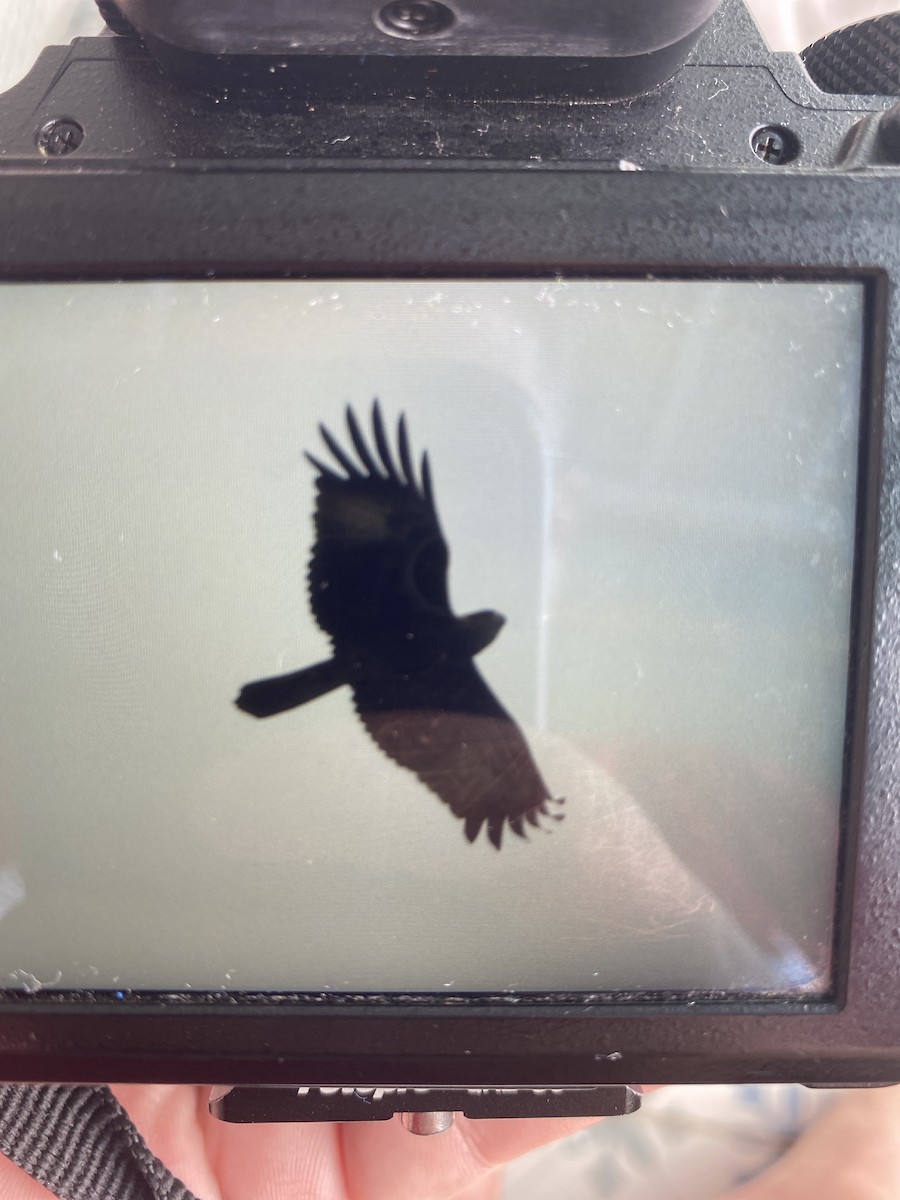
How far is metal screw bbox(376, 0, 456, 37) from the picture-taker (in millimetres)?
254

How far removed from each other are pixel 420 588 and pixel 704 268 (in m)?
0.12

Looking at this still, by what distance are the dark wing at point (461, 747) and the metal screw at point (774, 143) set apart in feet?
0.58

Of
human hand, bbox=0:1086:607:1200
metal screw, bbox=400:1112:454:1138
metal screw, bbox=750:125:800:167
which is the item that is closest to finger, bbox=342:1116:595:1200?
human hand, bbox=0:1086:607:1200

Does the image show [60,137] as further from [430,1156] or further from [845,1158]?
[845,1158]

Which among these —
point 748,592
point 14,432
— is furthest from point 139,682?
point 748,592

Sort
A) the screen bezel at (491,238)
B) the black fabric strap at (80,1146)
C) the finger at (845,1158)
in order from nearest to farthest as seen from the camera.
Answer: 1. the screen bezel at (491,238)
2. the black fabric strap at (80,1146)
3. the finger at (845,1158)

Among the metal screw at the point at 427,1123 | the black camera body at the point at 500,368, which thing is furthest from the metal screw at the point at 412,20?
the metal screw at the point at 427,1123

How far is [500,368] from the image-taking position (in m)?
0.26

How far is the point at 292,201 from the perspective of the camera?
252 millimetres

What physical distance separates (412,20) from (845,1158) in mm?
550

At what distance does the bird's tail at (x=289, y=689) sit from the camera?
270 mm

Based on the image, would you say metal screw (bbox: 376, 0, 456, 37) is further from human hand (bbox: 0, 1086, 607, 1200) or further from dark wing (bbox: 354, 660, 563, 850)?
human hand (bbox: 0, 1086, 607, 1200)

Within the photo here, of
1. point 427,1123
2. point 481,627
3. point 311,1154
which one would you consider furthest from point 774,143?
point 311,1154

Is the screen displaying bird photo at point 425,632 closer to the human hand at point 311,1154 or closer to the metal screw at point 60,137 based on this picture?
the metal screw at point 60,137
